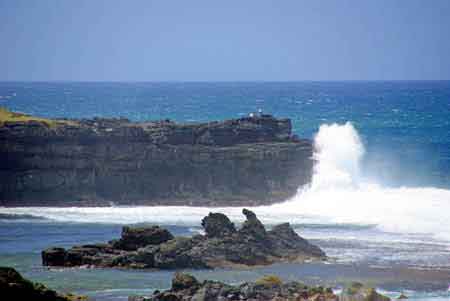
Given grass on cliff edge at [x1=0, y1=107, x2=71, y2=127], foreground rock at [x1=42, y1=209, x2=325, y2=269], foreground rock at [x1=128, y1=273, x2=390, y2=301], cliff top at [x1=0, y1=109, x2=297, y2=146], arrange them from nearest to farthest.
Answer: foreground rock at [x1=128, y1=273, x2=390, y2=301] → foreground rock at [x1=42, y1=209, x2=325, y2=269] → cliff top at [x1=0, y1=109, x2=297, y2=146] → grass on cliff edge at [x1=0, y1=107, x2=71, y2=127]

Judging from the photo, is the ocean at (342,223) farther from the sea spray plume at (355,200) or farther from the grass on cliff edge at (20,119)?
the grass on cliff edge at (20,119)

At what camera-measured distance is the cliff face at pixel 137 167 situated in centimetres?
7012

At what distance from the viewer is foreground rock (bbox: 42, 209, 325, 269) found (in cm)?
4775

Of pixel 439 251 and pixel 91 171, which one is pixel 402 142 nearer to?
pixel 91 171

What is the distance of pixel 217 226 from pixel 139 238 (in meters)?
3.32

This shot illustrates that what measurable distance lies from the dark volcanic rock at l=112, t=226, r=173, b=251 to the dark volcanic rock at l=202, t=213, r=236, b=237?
5.64 ft

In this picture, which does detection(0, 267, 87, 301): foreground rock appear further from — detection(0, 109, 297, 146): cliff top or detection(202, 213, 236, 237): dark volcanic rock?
detection(0, 109, 297, 146): cliff top

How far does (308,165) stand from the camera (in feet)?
243

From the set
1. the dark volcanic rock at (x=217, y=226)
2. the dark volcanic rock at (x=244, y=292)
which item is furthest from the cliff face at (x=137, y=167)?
the dark volcanic rock at (x=244, y=292)

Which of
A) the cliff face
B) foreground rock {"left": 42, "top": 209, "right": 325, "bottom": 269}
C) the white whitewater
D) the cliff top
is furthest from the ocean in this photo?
the cliff top

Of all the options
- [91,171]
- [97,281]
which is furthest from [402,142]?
[97,281]

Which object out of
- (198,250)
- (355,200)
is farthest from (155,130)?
(198,250)

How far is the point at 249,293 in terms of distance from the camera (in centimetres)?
3825

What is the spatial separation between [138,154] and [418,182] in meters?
23.9
